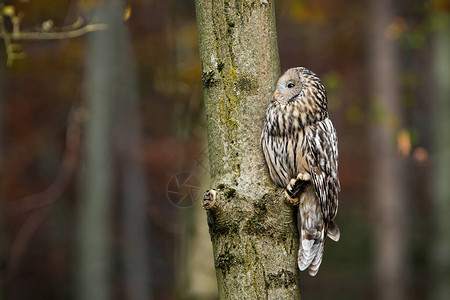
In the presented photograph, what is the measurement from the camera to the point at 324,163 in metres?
3.53

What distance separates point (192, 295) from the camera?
255 inches

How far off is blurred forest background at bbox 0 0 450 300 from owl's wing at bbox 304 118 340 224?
691mm

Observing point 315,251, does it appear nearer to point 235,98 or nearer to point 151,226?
Answer: point 235,98

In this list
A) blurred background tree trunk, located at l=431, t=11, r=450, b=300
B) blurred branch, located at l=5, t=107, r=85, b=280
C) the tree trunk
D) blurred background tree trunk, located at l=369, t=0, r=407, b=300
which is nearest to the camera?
the tree trunk

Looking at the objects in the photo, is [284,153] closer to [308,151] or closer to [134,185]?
[308,151]

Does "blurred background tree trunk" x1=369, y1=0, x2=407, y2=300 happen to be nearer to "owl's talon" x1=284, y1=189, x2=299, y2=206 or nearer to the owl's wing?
the owl's wing

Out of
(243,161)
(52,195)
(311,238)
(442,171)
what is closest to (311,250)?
(311,238)

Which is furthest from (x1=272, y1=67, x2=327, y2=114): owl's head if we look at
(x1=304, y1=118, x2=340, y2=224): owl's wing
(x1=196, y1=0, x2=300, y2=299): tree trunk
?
(x1=196, y1=0, x2=300, y2=299): tree trunk

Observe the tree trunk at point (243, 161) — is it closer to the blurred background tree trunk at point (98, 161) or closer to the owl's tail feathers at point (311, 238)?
the owl's tail feathers at point (311, 238)

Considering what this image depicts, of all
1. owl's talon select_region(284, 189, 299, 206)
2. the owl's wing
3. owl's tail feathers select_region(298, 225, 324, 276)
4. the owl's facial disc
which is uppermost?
the owl's facial disc

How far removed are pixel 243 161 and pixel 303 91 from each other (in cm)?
97

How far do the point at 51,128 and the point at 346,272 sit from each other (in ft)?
29.2

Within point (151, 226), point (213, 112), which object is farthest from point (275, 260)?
point (151, 226)

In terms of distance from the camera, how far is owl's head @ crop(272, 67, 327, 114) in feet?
11.1
